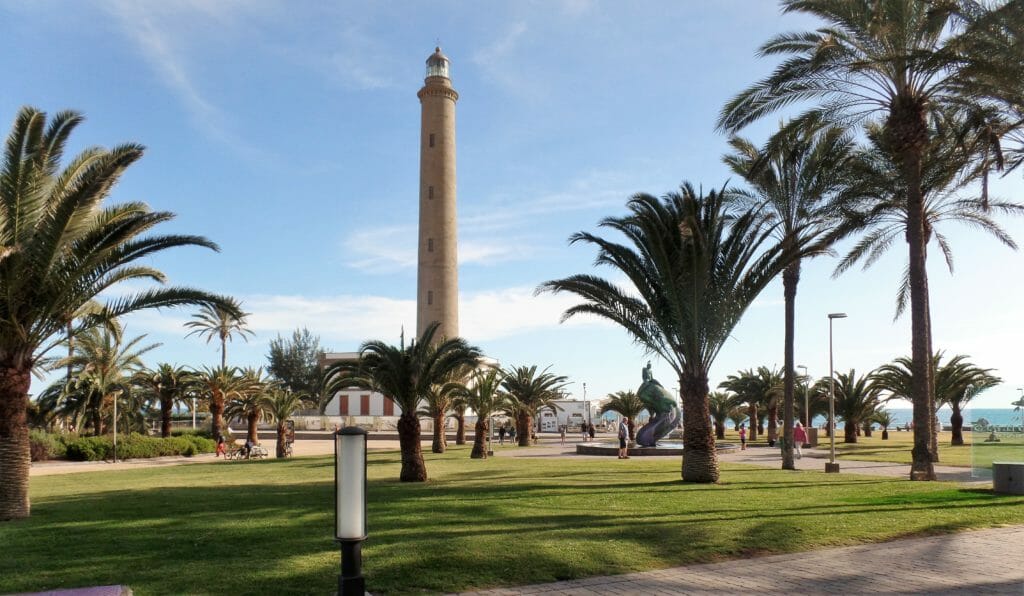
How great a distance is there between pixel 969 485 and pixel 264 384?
Result: 3254cm

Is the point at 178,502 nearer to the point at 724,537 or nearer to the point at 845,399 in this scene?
the point at 724,537

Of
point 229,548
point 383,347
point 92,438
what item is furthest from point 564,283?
point 92,438

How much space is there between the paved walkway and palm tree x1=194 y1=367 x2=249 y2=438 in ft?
109

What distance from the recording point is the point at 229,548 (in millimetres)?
8516

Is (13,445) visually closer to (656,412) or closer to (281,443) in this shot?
(281,443)

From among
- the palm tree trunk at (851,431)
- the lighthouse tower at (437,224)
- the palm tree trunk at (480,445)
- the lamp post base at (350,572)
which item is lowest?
the palm tree trunk at (851,431)

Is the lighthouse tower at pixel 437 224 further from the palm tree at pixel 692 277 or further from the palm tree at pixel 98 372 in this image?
the palm tree at pixel 692 277

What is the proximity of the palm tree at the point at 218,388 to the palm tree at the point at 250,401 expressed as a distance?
15cm

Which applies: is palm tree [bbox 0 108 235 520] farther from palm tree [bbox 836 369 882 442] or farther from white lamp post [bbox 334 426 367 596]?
palm tree [bbox 836 369 882 442]

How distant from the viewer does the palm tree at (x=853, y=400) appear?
38.6 meters

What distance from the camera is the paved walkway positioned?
676 cm

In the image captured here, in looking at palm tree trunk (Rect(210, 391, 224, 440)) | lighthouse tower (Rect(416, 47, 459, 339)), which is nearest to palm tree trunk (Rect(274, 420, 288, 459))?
palm tree trunk (Rect(210, 391, 224, 440))

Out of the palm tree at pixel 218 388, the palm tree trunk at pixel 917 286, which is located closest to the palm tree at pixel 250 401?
the palm tree at pixel 218 388

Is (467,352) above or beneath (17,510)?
above
